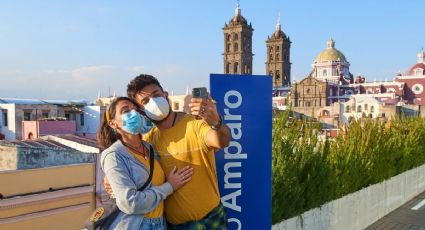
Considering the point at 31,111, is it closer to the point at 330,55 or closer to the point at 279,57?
the point at 330,55

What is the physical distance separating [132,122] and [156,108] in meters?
0.20

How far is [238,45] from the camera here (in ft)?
291

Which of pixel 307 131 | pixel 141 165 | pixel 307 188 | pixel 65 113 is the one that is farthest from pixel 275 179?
pixel 65 113

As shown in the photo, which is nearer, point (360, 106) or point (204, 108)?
point (204, 108)

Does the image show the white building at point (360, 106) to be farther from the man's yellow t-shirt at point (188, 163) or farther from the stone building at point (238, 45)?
the man's yellow t-shirt at point (188, 163)

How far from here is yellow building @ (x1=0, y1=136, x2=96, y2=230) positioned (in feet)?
26.7

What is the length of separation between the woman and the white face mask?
0.30 ft

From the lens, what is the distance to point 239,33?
89125 mm

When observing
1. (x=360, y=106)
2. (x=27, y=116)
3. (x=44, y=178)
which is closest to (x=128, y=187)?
(x=44, y=178)

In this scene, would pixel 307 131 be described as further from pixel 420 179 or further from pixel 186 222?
pixel 420 179

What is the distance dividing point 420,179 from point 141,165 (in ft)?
33.8

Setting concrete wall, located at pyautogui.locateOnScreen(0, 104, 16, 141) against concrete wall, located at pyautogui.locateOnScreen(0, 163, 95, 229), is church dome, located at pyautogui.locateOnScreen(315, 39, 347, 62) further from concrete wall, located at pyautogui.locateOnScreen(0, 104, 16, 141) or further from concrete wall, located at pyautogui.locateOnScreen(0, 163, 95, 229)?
concrete wall, located at pyautogui.locateOnScreen(0, 163, 95, 229)

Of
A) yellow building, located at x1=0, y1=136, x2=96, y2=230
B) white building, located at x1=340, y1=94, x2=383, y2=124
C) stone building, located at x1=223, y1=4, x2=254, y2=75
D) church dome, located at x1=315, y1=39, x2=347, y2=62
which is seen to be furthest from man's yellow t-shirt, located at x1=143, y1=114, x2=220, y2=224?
stone building, located at x1=223, y1=4, x2=254, y2=75

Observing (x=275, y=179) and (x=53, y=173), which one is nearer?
(x=275, y=179)
